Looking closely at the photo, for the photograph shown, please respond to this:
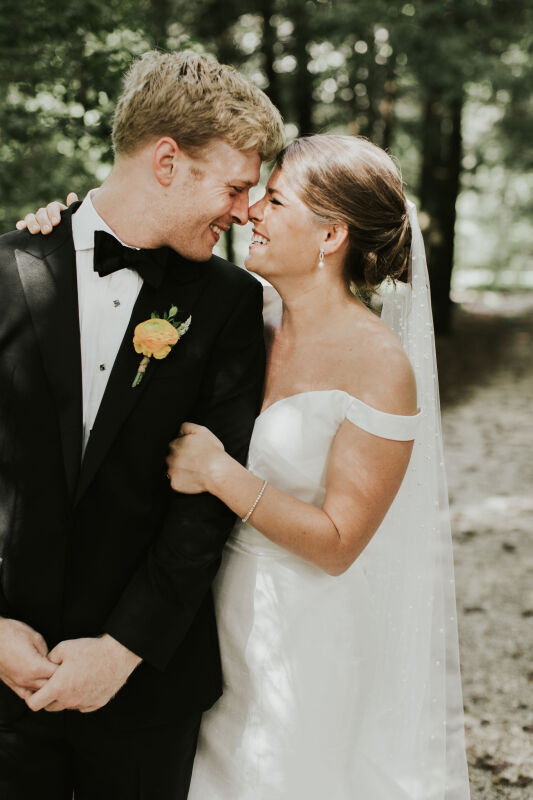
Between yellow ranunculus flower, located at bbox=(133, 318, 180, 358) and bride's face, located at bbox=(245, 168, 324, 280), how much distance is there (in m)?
0.54

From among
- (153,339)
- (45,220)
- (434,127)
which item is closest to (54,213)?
(45,220)

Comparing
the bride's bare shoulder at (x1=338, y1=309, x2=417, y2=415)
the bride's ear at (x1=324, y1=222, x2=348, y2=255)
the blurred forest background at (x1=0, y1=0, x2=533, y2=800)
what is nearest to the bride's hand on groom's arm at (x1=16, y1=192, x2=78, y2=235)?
the bride's ear at (x1=324, y1=222, x2=348, y2=255)

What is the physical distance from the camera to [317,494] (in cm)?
215

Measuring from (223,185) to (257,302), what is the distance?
12.9 inches

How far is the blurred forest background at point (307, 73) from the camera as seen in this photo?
4.21 m

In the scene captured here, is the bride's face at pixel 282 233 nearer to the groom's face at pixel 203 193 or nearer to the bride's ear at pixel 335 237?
the bride's ear at pixel 335 237

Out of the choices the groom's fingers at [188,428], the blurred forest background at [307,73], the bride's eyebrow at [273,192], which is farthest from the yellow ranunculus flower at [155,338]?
the blurred forest background at [307,73]

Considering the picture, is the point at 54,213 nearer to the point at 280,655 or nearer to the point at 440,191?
the point at 280,655

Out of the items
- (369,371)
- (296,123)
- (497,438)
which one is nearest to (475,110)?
(296,123)

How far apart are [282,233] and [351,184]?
0.81ft

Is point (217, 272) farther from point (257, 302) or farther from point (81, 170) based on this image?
point (81, 170)

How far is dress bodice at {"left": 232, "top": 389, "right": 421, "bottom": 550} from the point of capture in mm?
2094

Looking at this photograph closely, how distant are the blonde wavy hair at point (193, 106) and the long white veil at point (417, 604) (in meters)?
0.74

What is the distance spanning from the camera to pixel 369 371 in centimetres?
208
